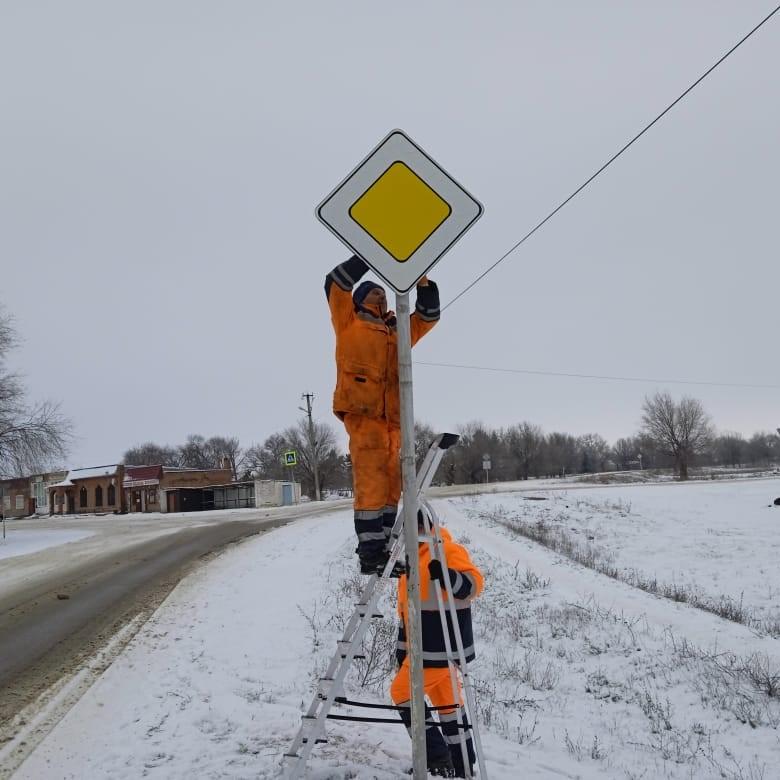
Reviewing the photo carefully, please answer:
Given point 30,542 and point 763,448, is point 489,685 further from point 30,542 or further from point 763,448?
point 763,448

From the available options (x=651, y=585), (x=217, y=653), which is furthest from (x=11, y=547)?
(x=651, y=585)

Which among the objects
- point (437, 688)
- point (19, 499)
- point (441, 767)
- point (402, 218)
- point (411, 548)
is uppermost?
point (402, 218)

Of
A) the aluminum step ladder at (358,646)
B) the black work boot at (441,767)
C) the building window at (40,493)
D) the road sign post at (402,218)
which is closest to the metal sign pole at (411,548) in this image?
the road sign post at (402,218)

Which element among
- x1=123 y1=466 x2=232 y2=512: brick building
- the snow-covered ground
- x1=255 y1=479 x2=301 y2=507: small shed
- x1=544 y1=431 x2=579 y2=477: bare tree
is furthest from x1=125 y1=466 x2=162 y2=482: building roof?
x1=544 y1=431 x2=579 y2=477: bare tree

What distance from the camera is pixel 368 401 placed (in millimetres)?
3113

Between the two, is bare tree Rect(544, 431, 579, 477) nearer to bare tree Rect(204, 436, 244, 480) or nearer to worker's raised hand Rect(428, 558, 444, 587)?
bare tree Rect(204, 436, 244, 480)

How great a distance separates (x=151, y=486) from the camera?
162 feet

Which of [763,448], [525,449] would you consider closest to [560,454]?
[525,449]

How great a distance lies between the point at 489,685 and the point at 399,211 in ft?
13.6

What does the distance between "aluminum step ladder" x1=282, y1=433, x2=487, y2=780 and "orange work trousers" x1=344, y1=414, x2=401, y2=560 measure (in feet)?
0.30

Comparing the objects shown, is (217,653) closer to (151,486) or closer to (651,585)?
(651,585)

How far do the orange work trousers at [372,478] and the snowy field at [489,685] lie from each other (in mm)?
1275

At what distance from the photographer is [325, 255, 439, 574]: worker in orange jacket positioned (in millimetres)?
3078

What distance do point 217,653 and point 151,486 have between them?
47417 mm
